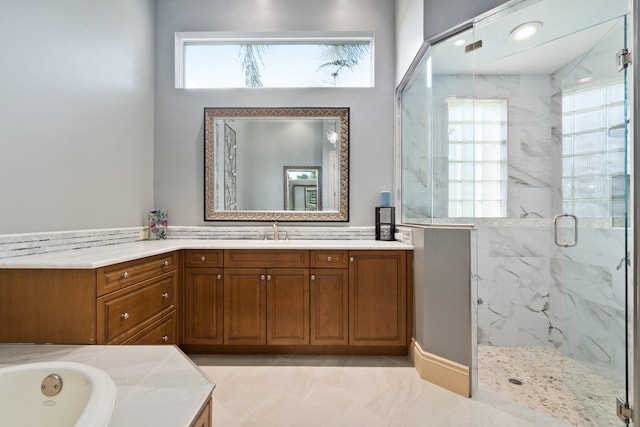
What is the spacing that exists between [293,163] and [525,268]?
8.13ft

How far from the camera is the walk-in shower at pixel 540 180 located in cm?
177

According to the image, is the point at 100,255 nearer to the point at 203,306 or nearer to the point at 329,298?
the point at 203,306

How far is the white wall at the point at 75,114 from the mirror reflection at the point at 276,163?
0.67m

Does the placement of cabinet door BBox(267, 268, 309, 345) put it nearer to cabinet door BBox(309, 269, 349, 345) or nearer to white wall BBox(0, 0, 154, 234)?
cabinet door BBox(309, 269, 349, 345)

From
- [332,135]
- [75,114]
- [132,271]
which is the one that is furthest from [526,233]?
[75,114]

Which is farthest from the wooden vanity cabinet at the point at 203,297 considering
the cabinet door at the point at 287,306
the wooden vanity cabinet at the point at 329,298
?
the wooden vanity cabinet at the point at 329,298

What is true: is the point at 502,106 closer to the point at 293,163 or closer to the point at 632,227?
the point at 632,227

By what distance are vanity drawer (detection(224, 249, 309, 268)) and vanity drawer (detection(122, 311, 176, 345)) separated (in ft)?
1.93

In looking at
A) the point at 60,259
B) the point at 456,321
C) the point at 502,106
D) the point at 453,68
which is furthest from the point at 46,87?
the point at 502,106

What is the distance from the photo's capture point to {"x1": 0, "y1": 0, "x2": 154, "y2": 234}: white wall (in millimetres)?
1752

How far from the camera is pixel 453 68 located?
7.49ft

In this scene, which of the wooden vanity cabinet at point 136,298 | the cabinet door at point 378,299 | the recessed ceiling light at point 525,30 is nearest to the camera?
the wooden vanity cabinet at point 136,298

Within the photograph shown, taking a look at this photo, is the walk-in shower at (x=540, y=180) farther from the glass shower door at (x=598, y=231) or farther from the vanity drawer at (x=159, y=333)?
the vanity drawer at (x=159, y=333)

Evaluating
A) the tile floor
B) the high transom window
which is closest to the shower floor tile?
the tile floor
